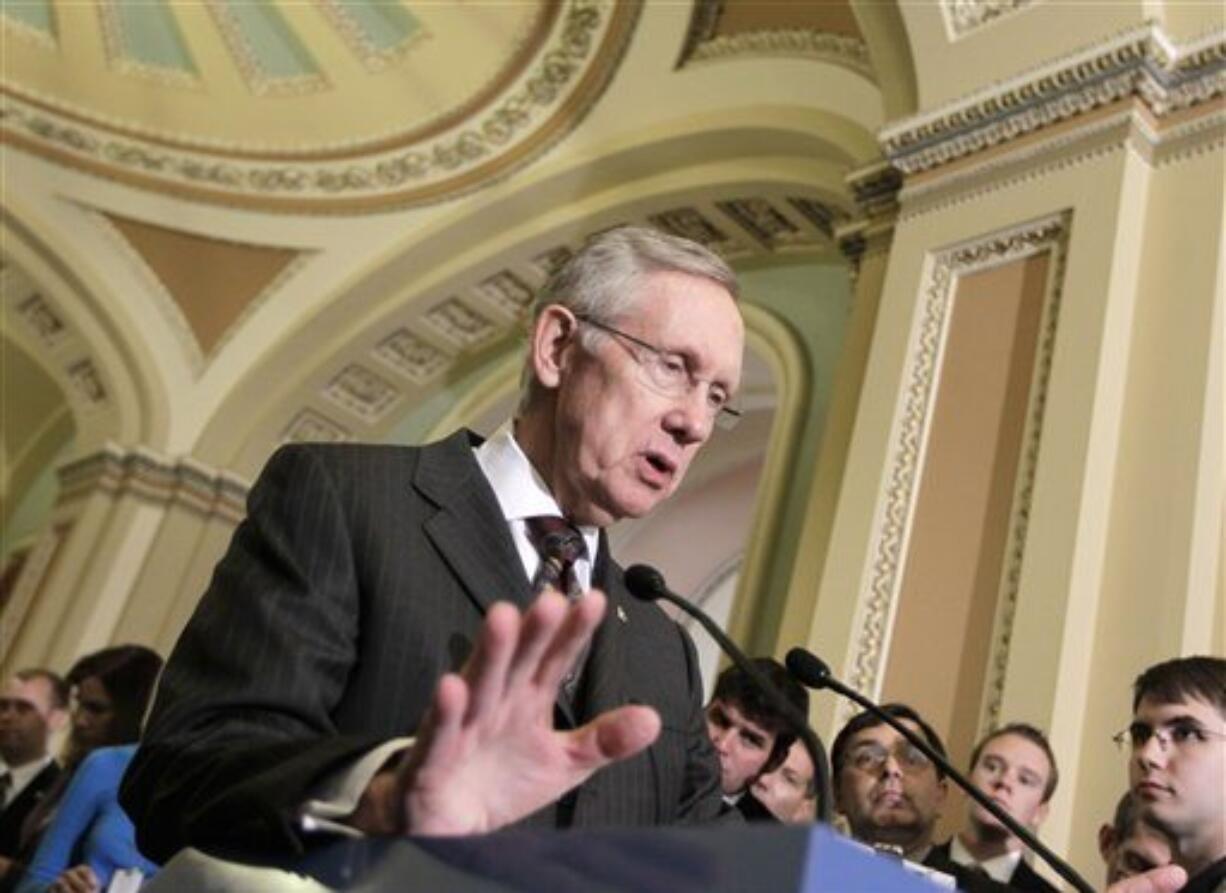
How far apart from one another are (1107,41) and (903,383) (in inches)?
49.5

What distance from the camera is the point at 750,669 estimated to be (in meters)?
1.26

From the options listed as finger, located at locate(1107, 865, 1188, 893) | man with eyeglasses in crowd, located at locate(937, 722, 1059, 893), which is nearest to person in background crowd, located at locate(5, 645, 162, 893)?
man with eyeglasses in crowd, located at locate(937, 722, 1059, 893)

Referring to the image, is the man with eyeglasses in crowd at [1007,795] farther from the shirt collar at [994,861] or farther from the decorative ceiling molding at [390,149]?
the decorative ceiling molding at [390,149]

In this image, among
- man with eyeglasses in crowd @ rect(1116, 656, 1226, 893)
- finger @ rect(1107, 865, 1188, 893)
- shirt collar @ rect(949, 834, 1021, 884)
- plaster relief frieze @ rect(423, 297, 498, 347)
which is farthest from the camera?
plaster relief frieze @ rect(423, 297, 498, 347)

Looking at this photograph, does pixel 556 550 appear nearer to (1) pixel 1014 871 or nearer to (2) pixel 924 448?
(1) pixel 1014 871

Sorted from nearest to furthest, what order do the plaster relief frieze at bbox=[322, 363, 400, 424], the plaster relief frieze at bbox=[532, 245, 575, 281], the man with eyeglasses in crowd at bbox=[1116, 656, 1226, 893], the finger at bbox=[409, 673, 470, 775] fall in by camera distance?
the finger at bbox=[409, 673, 470, 775] → the man with eyeglasses in crowd at bbox=[1116, 656, 1226, 893] → the plaster relief frieze at bbox=[532, 245, 575, 281] → the plaster relief frieze at bbox=[322, 363, 400, 424]

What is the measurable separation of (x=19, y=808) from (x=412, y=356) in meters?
5.60

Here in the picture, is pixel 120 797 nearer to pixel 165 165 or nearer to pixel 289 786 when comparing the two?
pixel 289 786

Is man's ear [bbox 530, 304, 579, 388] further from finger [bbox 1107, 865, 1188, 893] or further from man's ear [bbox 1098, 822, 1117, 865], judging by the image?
man's ear [bbox 1098, 822, 1117, 865]

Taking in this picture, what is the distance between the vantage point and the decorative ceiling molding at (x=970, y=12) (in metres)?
4.81

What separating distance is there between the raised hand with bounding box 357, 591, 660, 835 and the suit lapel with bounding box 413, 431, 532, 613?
41 centimetres

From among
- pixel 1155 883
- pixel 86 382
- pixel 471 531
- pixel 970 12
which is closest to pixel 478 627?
pixel 471 531

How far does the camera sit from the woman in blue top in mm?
2871

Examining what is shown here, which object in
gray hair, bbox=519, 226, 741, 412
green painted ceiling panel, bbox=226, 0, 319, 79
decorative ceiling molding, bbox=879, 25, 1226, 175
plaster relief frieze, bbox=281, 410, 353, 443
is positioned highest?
green painted ceiling panel, bbox=226, 0, 319, 79
